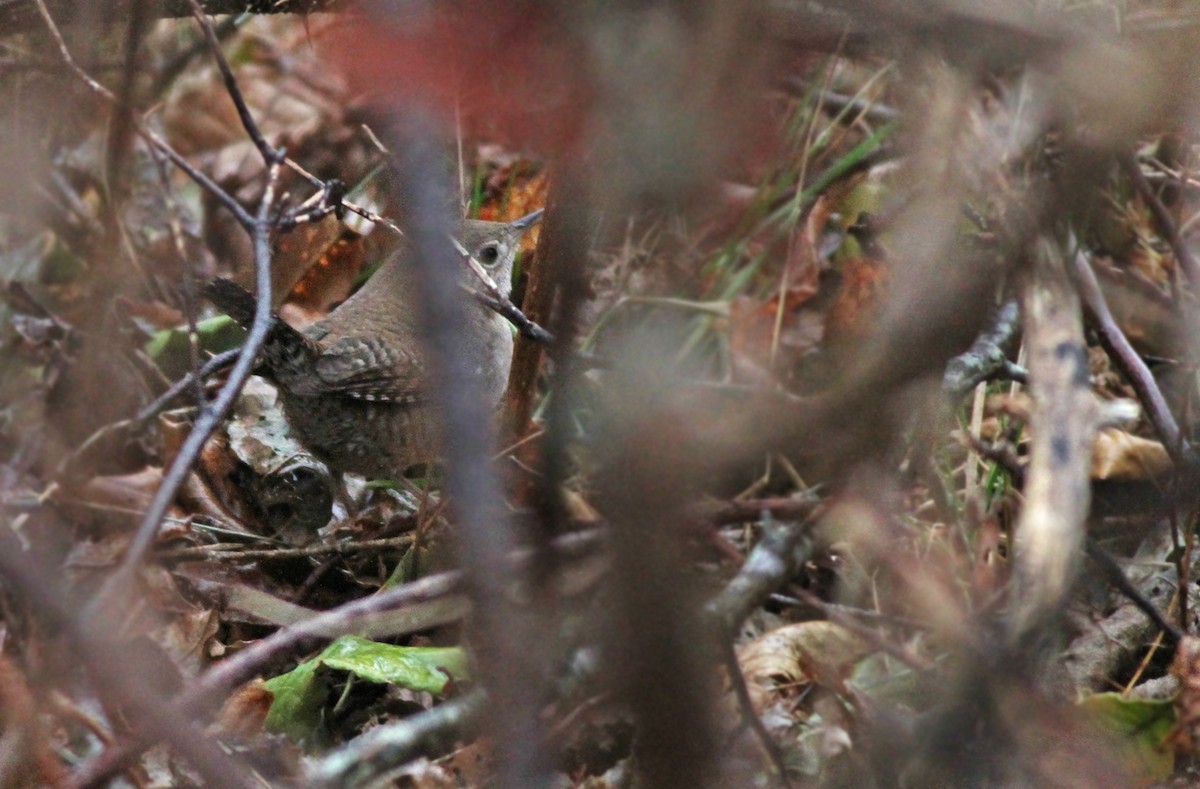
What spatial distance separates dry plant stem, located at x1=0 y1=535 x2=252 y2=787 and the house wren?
322cm

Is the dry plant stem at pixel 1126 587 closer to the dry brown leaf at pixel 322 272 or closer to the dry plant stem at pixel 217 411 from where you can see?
the dry plant stem at pixel 217 411

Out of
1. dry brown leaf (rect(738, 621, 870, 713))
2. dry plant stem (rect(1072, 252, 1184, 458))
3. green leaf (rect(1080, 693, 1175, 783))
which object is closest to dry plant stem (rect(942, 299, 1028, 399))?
dry plant stem (rect(1072, 252, 1184, 458))

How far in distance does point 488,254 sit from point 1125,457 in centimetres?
252

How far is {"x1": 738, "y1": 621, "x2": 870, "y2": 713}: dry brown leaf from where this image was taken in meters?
3.09

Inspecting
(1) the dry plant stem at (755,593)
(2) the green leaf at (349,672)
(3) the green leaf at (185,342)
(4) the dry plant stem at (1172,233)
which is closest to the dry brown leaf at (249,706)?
(2) the green leaf at (349,672)

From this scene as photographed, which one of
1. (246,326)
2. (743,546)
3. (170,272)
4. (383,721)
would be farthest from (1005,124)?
(170,272)

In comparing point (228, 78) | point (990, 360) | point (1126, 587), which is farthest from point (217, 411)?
point (1126, 587)

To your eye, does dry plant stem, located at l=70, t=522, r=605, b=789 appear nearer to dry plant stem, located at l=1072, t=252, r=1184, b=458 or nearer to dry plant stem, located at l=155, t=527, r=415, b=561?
dry plant stem, located at l=155, t=527, r=415, b=561

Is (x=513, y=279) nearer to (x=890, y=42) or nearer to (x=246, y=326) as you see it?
(x=246, y=326)

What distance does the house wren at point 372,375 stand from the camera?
15.0ft

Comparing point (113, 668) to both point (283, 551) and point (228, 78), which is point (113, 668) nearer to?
point (228, 78)

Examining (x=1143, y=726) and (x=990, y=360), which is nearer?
(x=1143, y=726)

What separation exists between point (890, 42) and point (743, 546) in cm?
256

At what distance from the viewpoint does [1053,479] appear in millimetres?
1608
